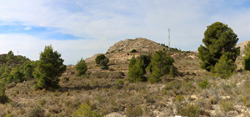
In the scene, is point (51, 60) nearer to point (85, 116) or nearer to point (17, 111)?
point (17, 111)

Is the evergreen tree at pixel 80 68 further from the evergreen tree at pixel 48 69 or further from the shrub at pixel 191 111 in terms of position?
the shrub at pixel 191 111

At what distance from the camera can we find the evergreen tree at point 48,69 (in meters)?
20.0

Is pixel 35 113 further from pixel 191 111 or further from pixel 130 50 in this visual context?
pixel 130 50

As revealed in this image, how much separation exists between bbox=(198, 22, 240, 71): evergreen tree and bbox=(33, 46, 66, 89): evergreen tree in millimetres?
23629

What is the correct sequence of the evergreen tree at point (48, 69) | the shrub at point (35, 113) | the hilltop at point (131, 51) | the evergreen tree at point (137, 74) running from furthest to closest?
the hilltop at point (131, 51), the evergreen tree at point (137, 74), the evergreen tree at point (48, 69), the shrub at point (35, 113)

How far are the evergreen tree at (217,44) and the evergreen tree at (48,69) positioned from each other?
77.5ft

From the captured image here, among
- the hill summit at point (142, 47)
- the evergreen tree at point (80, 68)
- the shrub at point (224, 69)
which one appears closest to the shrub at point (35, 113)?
the shrub at point (224, 69)

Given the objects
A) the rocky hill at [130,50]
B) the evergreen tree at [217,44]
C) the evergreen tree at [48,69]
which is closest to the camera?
the evergreen tree at [48,69]

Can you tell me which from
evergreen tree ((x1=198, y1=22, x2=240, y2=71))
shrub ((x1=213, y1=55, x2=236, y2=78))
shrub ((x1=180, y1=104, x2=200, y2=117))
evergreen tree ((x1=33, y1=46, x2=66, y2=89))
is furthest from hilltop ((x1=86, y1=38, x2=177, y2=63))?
shrub ((x1=180, y1=104, x2=200, y2=117))

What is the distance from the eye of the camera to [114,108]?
351 inches

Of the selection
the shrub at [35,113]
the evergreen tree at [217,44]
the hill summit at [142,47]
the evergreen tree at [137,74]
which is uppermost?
the hill summit at [142,47]

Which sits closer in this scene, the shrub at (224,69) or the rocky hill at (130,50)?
the shrub at (224,69)

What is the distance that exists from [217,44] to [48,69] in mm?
25911

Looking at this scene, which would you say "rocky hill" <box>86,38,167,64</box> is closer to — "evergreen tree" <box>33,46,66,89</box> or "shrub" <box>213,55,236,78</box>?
"evergreen tree" <box>33,46,66,89</box>
